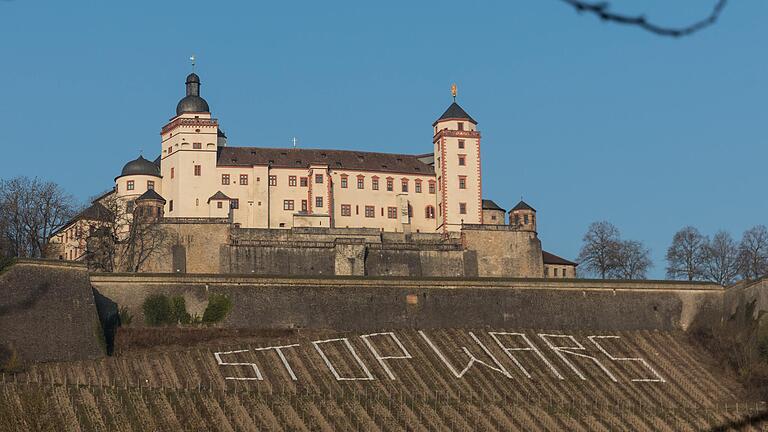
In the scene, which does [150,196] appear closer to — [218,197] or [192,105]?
[218,197]

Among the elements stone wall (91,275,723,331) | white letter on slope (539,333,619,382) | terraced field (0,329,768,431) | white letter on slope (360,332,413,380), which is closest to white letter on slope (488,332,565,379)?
terraced field (0,329,768,431)

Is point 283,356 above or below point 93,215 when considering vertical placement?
below

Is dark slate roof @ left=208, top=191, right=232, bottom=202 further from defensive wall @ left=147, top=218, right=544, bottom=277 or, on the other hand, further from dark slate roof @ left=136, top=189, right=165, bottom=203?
dark slate roof @ left=136, top=189, right=165, bottom=203

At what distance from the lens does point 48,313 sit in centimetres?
5488

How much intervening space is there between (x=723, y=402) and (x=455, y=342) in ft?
43.7

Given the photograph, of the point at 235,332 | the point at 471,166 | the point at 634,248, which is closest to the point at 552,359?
the point at 235,332

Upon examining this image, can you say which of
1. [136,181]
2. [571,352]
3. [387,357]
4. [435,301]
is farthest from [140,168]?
[571,352]

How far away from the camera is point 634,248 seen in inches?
3447

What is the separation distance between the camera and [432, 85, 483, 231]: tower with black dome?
7962 cm

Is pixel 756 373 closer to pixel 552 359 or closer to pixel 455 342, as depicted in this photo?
pixel 552 359

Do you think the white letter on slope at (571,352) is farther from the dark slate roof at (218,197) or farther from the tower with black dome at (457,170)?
the dark slate roof at (218,197)

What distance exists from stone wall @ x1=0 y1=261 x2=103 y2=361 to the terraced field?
143 centimetres

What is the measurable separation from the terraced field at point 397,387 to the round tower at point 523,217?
603 inches

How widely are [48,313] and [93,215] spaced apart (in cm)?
2023
